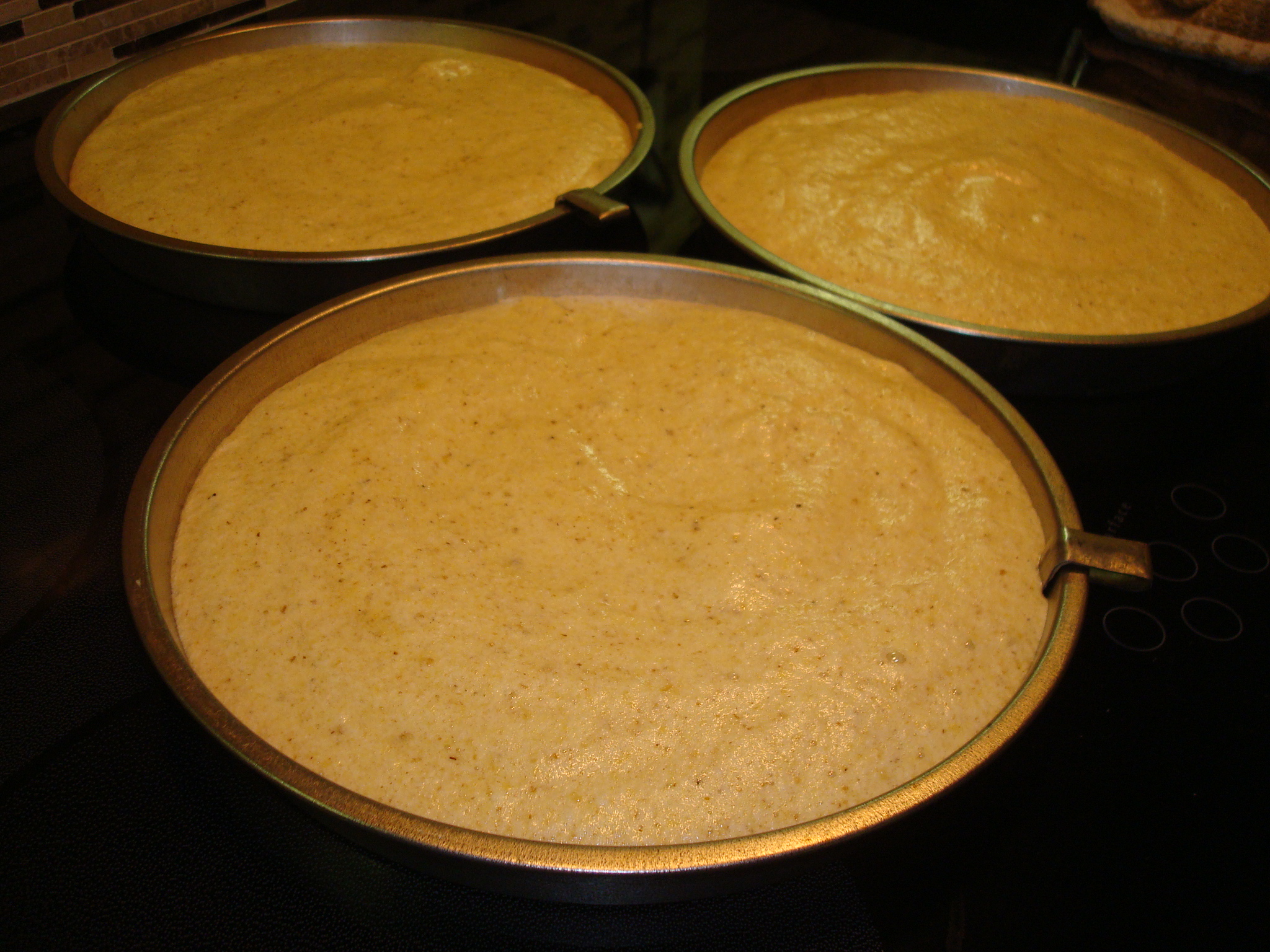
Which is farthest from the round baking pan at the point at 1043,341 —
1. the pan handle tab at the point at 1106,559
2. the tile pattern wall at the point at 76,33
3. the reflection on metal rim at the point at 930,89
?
the tile pattern wall at the point at 76,33

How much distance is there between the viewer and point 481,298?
4.79 feet

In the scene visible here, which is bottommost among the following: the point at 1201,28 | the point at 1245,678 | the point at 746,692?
the point at 1245,678

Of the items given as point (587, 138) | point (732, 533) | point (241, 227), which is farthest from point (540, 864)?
point (587, 138)

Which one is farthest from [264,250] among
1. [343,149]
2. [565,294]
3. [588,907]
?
[588,907]

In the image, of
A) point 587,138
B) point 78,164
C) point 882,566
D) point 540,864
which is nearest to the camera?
point 540,864

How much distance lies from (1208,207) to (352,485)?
194cm

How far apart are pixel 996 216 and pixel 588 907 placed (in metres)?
1.51

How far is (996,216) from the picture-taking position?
1.76 meters

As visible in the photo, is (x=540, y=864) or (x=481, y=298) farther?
(x=481, y=298)

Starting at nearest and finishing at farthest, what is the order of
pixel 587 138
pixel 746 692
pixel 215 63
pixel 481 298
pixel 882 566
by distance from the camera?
pixel 746 692 < pixel 882 566 < pixel 481 298 < pixel 587 138 < pixel 215 63

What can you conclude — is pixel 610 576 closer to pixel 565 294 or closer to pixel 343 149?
pixel 565 294

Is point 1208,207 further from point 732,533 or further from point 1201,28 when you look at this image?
point 732,533

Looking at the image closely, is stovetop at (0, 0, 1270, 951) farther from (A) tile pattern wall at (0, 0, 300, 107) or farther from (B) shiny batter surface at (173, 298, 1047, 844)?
(A) tile pattern wall at (0, 0, 300, 107)

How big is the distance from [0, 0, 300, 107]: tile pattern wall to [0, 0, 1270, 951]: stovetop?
0.48 meters
